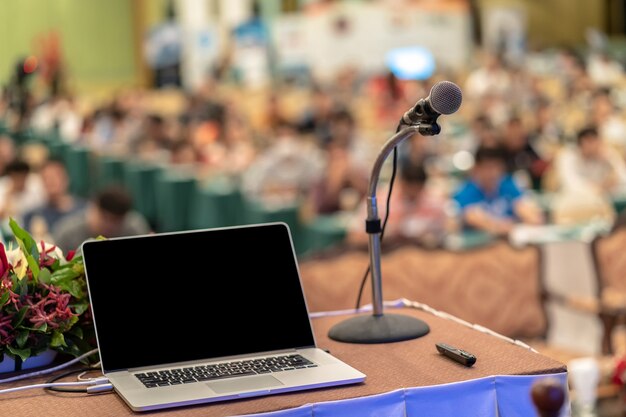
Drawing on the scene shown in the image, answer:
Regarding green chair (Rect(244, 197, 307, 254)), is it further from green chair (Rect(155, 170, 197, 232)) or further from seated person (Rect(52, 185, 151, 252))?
green chair (Rect(155, 170, 197, 232))

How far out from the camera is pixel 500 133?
11.2 meters

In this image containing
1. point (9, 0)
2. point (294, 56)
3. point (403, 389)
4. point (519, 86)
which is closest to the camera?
point (403, 389)

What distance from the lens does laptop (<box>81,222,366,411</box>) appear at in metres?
2.06

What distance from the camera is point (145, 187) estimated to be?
10641mm

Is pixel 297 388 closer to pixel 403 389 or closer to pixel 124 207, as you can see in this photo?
pixel 403 389

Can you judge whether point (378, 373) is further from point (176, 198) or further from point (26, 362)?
point (176, 198)

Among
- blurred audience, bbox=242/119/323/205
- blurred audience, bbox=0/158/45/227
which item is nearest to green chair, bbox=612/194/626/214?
blurred audience, bbox=242/119/323/205

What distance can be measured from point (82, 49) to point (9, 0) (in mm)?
1775

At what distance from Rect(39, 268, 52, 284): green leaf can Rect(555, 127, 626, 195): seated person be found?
6743mm

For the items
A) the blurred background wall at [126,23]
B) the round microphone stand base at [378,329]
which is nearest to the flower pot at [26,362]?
the round microphone stand base at [378,329]

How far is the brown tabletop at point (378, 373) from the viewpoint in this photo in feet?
6.17

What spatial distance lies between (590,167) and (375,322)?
6.79m

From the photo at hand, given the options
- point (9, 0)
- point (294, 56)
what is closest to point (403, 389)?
point (294, 56)

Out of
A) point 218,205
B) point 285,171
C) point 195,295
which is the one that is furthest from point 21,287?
point 285,171
